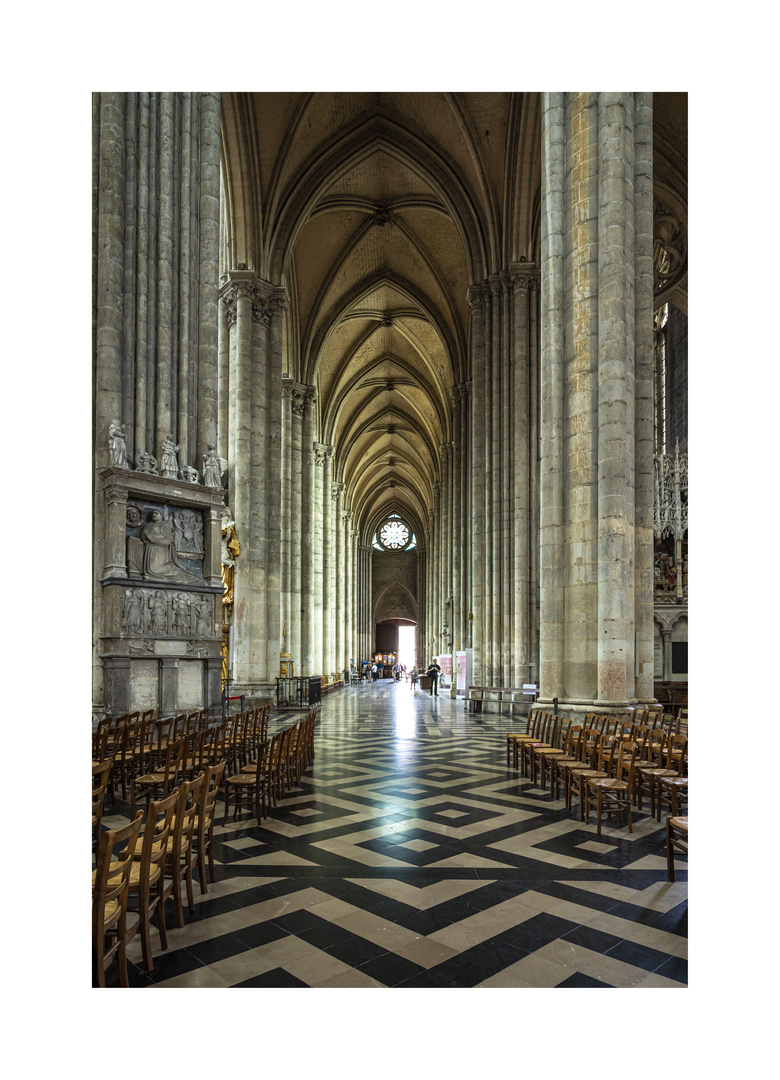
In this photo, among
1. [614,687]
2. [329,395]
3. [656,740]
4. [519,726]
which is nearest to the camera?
[656,740]

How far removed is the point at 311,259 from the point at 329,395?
999 centimetres

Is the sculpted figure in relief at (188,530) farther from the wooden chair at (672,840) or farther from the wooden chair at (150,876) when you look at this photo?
the wooden chair at (672,840)

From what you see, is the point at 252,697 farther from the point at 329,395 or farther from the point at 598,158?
the point at 329,395

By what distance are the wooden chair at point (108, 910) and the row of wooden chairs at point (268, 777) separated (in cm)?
337

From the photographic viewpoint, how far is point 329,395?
127 ft

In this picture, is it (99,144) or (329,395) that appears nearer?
(99,144)

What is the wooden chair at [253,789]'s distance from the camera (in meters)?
6.95

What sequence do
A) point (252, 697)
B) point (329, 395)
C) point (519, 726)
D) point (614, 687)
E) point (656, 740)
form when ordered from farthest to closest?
point (329, 395)
point (252, 697)
point (519, 726)
point (614, 687)
point (656, 740)

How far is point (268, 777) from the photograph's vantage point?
728 cm

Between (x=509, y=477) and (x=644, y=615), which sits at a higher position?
(x=509, y=477)

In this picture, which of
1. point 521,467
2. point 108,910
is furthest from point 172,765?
point 521,467

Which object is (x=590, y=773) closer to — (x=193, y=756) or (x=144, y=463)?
(x=193, y=756)

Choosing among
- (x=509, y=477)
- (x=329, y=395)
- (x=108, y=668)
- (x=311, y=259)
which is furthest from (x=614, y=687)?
(x=329, y=395)

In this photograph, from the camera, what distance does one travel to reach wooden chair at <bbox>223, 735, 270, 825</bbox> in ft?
22.8
